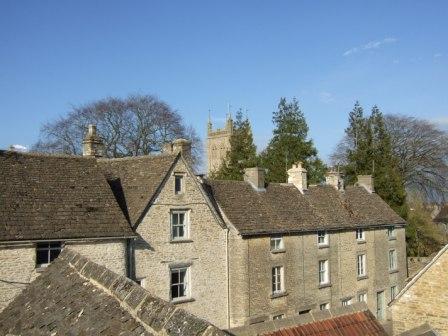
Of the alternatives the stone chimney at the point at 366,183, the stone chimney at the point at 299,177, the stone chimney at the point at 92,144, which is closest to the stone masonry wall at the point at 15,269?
the stone chimney at the point at 92,144

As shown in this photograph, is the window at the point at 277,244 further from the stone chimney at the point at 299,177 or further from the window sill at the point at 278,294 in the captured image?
the stone chimney at the point at 299,177

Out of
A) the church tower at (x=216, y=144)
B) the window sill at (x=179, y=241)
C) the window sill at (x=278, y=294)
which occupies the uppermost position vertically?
the church tower at (x=216, y=144)

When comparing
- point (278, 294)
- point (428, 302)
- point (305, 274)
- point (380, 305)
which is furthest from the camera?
point (380, 305)

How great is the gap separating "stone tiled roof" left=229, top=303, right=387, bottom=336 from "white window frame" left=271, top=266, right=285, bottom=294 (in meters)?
18.0

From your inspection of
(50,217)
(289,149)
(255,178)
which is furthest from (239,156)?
(50,217)

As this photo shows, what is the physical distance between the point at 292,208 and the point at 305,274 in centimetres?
444

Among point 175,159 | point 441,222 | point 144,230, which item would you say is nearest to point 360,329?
point 144,230

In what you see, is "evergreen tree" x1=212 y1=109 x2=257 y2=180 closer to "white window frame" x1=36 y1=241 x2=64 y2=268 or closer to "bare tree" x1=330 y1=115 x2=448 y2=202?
"bare tree" x1=330 y1=115 x2=448 y2=202

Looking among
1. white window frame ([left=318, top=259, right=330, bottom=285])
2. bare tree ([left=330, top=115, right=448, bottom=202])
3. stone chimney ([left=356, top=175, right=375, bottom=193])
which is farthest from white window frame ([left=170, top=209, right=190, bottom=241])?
bare tree ([left=330, top=115, right=448, bottom=202])

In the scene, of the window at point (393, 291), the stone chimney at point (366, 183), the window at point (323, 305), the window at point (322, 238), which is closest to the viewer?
the window at point (323, 305)

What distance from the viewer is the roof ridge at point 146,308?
6109 mm

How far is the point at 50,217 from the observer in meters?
22.0

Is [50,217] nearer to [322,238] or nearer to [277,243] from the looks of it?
[277,243]

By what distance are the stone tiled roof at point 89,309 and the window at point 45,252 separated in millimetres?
10249
